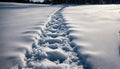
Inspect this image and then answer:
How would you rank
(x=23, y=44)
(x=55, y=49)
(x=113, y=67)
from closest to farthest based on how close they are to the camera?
1. (x=113, y=67)
2. (x=55, y=49)
3. (x=23, y=44)

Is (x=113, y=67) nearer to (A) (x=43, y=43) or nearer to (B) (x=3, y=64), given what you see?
(B) (x=3, y=64)

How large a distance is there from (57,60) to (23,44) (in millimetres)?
876

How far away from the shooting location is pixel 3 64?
8.16ft

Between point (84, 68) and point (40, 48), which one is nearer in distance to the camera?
point (84, 68)

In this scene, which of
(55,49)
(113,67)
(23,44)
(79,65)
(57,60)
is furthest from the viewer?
(23,44)

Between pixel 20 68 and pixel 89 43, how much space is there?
1.26 metres

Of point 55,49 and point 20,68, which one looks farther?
point 55,49

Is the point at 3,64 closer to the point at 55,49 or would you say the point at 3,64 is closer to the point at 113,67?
the point at 55,49

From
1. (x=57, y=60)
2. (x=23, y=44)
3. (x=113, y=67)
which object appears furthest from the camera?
(x=23, y=44)

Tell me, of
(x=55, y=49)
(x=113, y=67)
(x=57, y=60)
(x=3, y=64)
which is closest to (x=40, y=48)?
(x=55, y=49)

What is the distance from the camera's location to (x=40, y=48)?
319 centimetres

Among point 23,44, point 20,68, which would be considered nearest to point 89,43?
point 23,44

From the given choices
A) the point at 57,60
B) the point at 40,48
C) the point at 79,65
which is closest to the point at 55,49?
the point at 40,48

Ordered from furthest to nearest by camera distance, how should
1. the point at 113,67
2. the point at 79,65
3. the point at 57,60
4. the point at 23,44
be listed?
the point at 23,44, the point at 57,60, the point at 79,65, the point at 113,67
